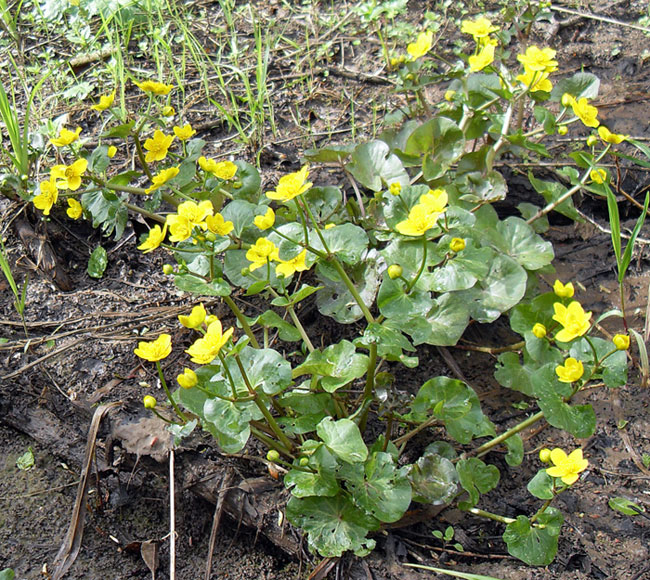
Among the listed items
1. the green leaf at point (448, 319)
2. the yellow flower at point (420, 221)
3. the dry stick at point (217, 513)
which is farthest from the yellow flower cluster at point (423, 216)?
the dry stick at point (217, 513)

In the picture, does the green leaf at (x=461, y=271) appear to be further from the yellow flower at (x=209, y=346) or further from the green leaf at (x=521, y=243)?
the yellow flower at (x=209, y=346)

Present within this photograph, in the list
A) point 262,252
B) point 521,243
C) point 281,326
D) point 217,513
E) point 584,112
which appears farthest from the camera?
point 521,243

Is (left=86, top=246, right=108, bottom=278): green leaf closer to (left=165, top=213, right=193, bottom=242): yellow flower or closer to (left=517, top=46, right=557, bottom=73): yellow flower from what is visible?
(left=165, top=213, right=193, bottom=242): yellow flower

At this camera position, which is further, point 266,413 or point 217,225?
→ point 217,225

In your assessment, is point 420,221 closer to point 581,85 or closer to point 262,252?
point 262,252

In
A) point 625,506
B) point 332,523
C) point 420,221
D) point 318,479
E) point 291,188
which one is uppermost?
point 291,188

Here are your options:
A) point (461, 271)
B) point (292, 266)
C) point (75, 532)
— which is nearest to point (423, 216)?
point (461, 271)

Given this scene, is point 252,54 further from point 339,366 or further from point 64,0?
point 339,366

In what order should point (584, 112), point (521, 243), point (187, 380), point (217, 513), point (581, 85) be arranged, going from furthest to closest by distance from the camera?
point (581, 85) < point (521, 243) < point (584, 112) < point (217, 513) < point (187, 380)

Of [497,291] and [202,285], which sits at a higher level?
[202,285]
